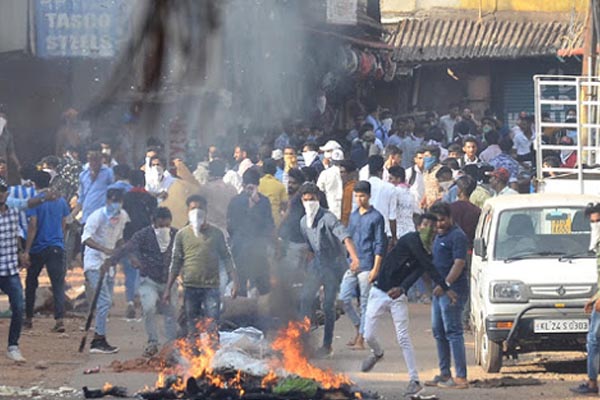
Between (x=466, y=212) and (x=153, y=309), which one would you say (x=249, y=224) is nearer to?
(x=466, y=212)

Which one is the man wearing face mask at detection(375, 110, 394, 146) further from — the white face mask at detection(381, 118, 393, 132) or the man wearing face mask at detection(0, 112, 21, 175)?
the man wearing face mask at detection(0, 112, 21, 175)

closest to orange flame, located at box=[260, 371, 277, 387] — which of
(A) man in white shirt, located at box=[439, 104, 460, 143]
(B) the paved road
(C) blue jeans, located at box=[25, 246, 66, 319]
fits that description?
(B) the paved road

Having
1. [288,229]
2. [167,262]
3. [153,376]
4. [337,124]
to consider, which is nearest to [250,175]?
[288,229]

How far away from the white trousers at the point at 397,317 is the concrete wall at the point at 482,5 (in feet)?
83.3

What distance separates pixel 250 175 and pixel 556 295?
5.14m

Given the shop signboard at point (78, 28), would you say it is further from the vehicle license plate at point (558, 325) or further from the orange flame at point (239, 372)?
the vehicle license plate at point (558, 325)

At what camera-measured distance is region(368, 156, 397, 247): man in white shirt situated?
17.1m

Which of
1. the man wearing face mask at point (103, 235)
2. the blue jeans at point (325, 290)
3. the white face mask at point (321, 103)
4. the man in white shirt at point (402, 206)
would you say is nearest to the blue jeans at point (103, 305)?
the man wearing face mask at point (103, 235)

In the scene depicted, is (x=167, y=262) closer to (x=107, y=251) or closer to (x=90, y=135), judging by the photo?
(x=107, y=251)

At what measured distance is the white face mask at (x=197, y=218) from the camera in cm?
1425

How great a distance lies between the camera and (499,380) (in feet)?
44.0

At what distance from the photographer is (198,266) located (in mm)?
14227

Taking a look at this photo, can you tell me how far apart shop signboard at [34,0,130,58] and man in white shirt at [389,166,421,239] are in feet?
17.6

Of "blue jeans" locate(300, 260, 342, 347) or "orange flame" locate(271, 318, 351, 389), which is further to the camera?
"blue jeans" locate(300, 260, 342, 347)
